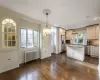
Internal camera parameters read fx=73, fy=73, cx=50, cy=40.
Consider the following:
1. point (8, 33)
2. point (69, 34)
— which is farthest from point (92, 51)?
point (8, 33)

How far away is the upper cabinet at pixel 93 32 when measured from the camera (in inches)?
232

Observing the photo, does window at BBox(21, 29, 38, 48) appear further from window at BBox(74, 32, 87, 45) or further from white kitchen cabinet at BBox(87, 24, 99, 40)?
window at BBox(74, 32, 87, 45)

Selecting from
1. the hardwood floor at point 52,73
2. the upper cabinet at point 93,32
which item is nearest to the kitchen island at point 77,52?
the hardwood floor at point 52,73

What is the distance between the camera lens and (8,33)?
3.44 m

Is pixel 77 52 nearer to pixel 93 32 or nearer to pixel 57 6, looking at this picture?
pixel 93 32

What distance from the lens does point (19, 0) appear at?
8.14 ft

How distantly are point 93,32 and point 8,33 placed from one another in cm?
623

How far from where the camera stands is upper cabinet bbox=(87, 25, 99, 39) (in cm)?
589

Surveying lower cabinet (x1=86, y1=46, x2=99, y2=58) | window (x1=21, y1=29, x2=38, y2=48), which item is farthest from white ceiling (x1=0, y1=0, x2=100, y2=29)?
lower cabinet (x1=86, y1=46, x2=99, y2=58)

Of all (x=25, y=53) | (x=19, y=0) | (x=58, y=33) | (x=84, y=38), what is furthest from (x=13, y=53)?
(x=84, y=38)

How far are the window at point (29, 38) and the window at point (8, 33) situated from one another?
2.94 feet

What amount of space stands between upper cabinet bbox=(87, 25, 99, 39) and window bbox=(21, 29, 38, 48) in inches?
182

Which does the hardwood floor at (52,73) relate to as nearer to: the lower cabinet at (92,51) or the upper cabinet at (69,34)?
the lower cabinet at (92,51)

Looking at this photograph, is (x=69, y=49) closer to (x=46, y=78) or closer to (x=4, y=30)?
(x=46, y=78)
